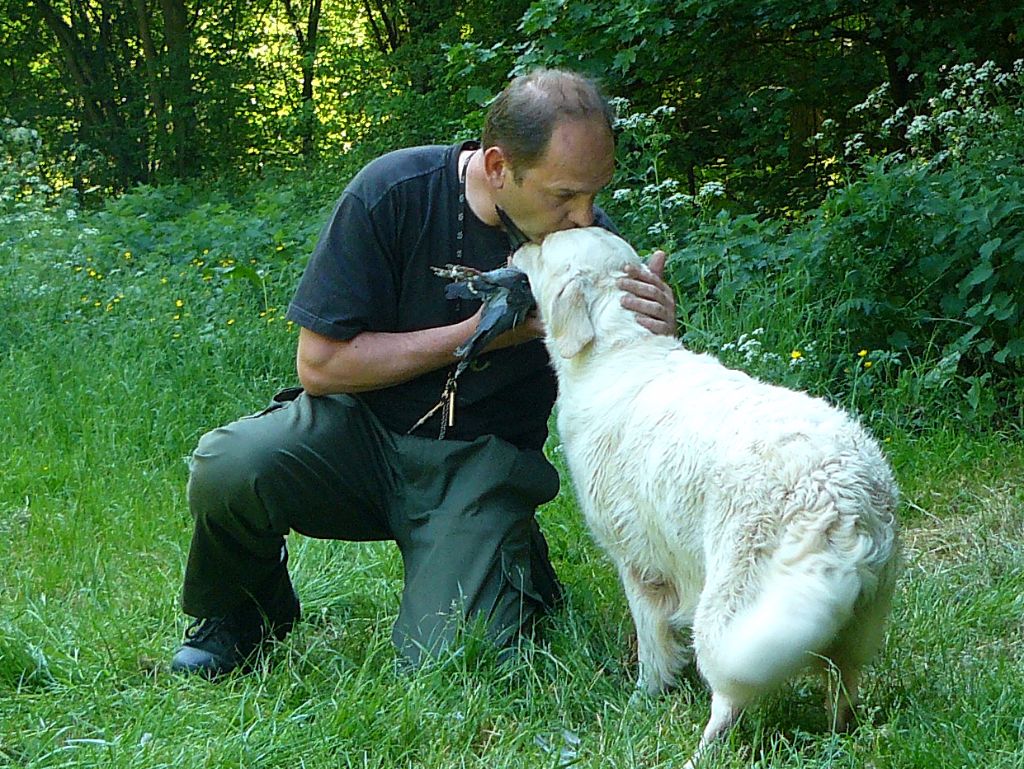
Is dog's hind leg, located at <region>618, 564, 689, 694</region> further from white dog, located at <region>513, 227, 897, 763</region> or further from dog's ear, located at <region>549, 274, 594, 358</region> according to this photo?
dog's ear, located at <region>549, 274, 594, 358</region>

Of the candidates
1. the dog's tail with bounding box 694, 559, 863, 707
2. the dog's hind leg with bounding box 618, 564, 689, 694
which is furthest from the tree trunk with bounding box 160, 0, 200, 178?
the dog's tail with bounding box 694, 559, 863, 707

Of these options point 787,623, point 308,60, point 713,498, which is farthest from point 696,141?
point 308,60

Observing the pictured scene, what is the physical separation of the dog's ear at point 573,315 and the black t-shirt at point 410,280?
0.43m

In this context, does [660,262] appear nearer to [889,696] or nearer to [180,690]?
[889,696]

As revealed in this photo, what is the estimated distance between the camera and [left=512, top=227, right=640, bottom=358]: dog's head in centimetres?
322

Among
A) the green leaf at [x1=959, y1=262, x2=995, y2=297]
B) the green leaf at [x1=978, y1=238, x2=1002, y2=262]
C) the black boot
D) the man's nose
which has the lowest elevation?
the black boot

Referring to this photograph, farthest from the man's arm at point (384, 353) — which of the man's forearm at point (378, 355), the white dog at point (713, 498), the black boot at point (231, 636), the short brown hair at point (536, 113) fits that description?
the black boot at point (231, 636)

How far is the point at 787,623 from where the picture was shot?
245cm

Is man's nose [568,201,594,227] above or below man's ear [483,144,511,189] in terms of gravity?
below

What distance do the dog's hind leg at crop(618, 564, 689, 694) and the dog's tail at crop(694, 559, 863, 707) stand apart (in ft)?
1.78

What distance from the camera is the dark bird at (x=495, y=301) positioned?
11.1ft

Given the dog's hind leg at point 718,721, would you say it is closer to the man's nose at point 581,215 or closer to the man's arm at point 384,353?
the man's arm at point 384,353

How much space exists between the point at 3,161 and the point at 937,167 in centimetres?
973

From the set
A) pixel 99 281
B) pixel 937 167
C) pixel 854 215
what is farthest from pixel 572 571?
pixel 99 281
